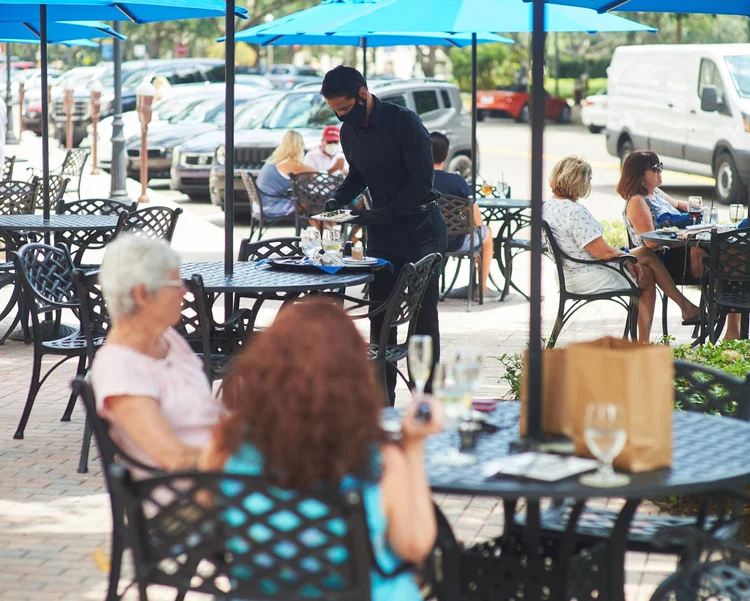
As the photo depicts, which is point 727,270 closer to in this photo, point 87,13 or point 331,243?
point 331,243

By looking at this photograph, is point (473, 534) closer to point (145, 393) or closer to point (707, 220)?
point (145, 393)

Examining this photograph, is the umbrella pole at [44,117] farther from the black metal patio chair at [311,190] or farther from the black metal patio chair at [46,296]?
the black metal patio chair at [311,190]

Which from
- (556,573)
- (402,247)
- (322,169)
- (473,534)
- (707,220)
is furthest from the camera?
(322,169)

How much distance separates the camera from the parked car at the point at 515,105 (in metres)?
42.6

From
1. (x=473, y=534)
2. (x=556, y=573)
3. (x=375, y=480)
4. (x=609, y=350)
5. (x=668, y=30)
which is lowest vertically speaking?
(x=473, y=534)

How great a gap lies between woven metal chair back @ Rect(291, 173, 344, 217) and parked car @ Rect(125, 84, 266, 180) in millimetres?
7490

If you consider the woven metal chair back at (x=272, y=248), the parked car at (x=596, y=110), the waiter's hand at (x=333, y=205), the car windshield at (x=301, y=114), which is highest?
the parked car at (x=596, y=110)

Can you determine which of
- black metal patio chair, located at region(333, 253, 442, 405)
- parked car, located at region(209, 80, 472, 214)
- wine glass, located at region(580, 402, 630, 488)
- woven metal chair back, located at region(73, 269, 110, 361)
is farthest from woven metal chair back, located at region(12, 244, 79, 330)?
parked car, located at region(209, 80, 472, 214)

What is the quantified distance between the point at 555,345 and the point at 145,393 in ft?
18.9

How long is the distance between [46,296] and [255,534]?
13.7 ft

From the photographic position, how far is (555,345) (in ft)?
28.1

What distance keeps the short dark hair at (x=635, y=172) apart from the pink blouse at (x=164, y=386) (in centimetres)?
608

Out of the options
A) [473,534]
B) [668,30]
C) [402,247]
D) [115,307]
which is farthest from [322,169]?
[668,30]

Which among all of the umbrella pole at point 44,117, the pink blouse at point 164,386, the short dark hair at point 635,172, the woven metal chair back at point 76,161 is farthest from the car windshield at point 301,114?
the pink blouse at point 164,386
